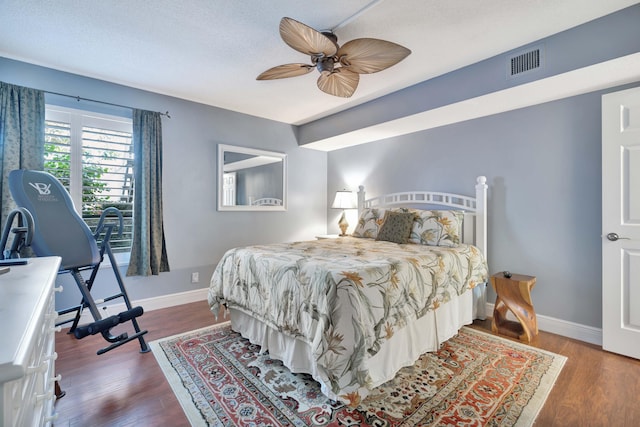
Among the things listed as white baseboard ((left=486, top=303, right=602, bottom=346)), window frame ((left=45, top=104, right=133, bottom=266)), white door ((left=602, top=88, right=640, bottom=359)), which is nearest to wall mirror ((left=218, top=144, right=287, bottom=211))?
window frame ((left=45, top=104, right=133, bottom=266))

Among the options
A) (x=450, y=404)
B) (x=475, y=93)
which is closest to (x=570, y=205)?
(x=475, y=93)

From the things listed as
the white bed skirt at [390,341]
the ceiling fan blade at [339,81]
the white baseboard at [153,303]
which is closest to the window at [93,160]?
the white baseboard at [153,303]

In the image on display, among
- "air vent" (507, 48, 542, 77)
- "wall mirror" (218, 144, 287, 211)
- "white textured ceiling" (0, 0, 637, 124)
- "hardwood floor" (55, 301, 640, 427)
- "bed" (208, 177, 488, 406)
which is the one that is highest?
"white textured ceiling" (0, 0, 637, 124)

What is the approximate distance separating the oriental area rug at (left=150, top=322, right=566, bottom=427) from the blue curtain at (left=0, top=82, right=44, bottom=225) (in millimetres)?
2036

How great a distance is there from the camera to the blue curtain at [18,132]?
8.68 feet

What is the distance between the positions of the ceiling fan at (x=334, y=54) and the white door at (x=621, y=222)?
1.84 m

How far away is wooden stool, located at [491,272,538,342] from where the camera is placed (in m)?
2.67

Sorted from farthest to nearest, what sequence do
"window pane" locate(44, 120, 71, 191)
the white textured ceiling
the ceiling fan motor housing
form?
"window pane" locate(44, 120, 71, 191)
the ceiling fan motor housing
the white textured ceiling

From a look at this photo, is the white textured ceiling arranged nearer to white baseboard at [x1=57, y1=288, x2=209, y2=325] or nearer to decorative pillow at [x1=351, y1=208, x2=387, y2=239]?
decorative pillow at [x1=351, y1=208, x2=387, y2=239]

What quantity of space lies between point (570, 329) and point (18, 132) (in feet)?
17.7

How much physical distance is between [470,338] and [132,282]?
3.61 m

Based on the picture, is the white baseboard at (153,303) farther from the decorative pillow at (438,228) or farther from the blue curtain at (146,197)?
the decorative pillow at (438,228)

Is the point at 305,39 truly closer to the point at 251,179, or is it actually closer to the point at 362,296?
the point at 362,296

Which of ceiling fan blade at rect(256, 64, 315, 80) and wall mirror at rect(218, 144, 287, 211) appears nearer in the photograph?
ceiling fan blade at rect(256, 64, 315, 80)
